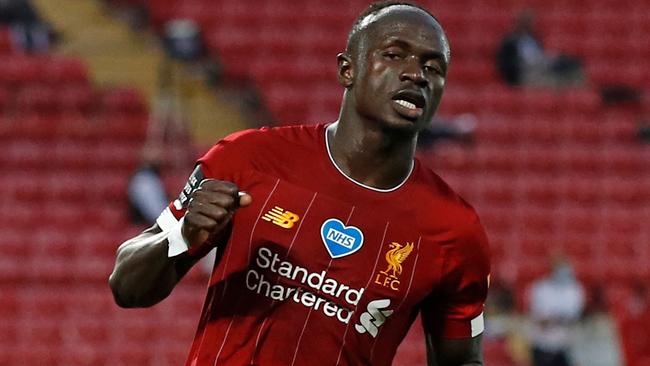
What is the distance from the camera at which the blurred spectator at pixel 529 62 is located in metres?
11.1

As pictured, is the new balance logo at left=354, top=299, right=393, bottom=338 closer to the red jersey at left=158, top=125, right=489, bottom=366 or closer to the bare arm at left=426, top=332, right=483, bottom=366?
the red jersey at left=158, top=125, right=489, bottom=366

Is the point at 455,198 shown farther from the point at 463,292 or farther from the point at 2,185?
the point at 2,185

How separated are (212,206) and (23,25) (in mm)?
9000

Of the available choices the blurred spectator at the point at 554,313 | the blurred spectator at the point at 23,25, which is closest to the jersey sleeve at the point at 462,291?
the blurred spectator at the point at 554,313

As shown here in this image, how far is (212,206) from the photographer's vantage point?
97.0 inches

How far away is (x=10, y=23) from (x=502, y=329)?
16.7 feet

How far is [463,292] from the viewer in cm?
297

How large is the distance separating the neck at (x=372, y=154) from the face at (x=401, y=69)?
0.15 ft

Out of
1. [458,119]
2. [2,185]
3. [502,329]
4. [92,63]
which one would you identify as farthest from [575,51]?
[2,185]

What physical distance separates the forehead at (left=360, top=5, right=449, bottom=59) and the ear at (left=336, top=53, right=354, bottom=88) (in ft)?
0.25

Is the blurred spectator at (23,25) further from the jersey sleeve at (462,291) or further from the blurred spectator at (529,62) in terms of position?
the jersey sleeve at (462,291)

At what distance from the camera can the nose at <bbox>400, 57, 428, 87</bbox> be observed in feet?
9.15

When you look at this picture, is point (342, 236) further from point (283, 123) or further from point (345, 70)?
point (283, 123)

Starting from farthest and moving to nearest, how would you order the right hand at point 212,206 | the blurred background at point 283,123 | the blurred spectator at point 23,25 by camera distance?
the blurred spectator at point 23,25 → the blurred background at point 283,123 → the right hand at point 212,206
